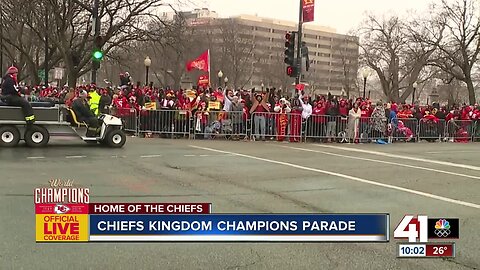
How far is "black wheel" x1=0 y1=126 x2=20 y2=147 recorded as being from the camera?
14.4 m

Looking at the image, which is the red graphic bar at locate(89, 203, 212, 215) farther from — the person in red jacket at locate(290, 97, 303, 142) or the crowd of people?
the person in red jacket at locate(290, 97, 303, 142)

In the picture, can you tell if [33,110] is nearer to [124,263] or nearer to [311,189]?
[311,189]

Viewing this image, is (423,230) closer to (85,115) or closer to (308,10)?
(85,115)

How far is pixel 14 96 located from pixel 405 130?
15.6m

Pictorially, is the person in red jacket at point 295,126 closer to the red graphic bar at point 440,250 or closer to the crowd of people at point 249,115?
the crowd of people at point 249,115

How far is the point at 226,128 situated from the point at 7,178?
11177 millimetres

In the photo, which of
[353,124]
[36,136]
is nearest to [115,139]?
[36,136]

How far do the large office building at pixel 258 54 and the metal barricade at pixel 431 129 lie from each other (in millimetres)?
36758

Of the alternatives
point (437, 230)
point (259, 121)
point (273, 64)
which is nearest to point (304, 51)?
point (259, 121)

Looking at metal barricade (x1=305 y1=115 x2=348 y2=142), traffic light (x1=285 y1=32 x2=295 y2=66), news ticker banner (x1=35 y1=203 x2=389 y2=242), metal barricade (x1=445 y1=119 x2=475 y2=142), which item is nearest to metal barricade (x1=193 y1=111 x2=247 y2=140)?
metal barricade (x1=305 y1=115 x2=348 y2=142)

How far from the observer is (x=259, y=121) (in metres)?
20.2

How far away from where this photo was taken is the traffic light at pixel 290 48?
74.3 feet

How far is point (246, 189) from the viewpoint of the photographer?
9.33 m

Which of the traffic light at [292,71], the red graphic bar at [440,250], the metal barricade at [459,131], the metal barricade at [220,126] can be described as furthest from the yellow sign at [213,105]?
the red graphic bar at [440,250]
